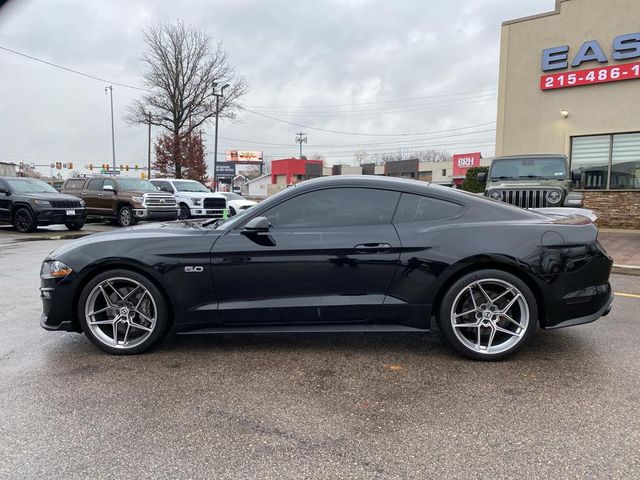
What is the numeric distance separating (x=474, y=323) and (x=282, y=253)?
5.35ft

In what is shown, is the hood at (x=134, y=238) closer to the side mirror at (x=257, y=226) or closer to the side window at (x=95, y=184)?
the side mirror at (x=257, y=226)

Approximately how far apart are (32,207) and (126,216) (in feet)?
9.91

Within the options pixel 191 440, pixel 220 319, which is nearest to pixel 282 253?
pixel 220 319

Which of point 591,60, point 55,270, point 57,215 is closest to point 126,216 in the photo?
point 57,215

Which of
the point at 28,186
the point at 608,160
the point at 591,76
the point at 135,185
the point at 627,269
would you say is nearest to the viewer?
the point at 627,269

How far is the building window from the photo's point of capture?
1454cm

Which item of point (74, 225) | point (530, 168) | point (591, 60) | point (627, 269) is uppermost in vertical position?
point (591, 60)

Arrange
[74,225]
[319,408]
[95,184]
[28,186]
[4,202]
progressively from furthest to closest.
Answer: [95,184], [74,225], [28,186], [4,202], [319,408]

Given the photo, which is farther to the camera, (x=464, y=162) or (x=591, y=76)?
(x=464, y=162)

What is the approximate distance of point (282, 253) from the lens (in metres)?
3.65

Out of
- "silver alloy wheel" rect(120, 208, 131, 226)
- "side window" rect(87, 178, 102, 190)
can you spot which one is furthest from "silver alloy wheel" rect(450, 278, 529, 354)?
"side window" rect(87, 178, 102, 190)

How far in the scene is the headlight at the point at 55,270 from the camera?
3.73 m

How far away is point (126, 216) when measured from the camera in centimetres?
1612

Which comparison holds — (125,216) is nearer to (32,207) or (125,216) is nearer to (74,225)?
(74,225)
